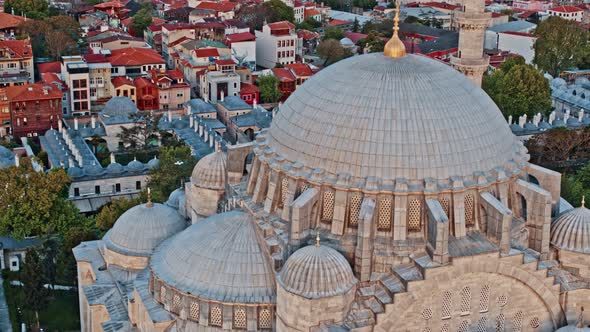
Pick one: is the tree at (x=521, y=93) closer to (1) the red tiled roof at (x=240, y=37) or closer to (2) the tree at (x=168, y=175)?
(2) the tree at (x=168, y=175)

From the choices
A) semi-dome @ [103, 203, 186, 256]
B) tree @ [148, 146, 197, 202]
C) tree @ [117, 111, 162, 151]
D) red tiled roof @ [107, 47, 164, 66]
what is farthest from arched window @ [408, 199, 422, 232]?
red tiled roof @ [107, 47, 164, 66]

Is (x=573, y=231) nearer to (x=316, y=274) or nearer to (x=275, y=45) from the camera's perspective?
(x=316, y=274)

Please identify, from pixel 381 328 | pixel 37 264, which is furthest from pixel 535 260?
pixel 37 264

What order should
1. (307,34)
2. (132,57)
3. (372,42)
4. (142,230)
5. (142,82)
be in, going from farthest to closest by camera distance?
1. (307,34)
2. (372,42)
3. (132,57)
4. (142,82)
5. (142,230)

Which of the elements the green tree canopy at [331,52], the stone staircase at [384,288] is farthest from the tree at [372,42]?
the stone staircase at [384,288]

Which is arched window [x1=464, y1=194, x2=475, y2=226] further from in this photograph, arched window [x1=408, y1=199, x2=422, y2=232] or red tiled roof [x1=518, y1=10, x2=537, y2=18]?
red tiled roof [x1=518, y1=10, x2=537, y2=18]

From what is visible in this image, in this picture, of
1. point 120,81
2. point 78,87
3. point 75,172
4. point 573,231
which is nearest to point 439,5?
point 120,81

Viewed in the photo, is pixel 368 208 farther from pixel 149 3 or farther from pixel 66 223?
pixel 149 3
